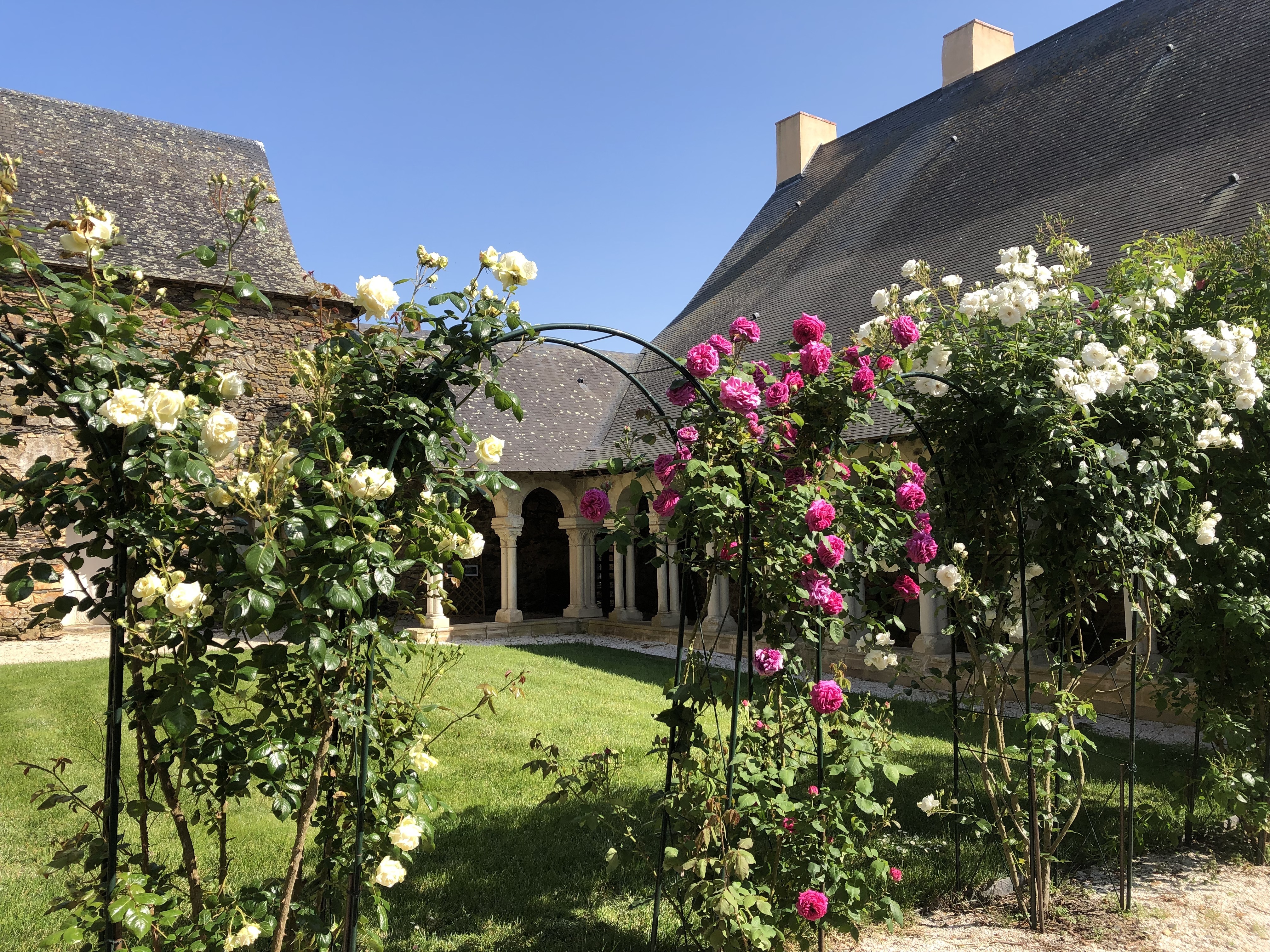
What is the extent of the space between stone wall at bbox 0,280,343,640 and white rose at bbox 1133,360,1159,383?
9293mm

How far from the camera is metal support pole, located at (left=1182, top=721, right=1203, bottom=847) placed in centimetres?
417

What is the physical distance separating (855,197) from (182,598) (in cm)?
1499

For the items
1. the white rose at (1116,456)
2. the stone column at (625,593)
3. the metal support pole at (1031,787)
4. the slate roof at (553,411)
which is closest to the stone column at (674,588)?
the stone column at (625,593)

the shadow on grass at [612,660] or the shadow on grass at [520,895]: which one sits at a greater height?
the shadow on grass at [520,895]

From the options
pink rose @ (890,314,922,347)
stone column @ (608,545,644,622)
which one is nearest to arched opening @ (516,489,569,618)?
stone column @ (608,545,644,622)

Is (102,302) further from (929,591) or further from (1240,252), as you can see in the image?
(1240,252)

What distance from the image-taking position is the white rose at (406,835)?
6.66 ft

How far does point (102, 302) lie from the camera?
6.08 feet

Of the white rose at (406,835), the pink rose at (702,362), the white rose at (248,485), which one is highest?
the pink rose at (702,362)

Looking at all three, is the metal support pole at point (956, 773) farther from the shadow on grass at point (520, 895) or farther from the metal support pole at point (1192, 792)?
the metal support pole at point (1192, 792)

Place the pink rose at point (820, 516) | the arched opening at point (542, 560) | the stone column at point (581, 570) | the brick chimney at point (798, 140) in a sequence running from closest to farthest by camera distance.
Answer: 1. the pink rose at point (820, 516)
2. the stone column at point (581, 570)
3. the arched opening at point (542, 560)
4. the brick chimney at point (798, 140)

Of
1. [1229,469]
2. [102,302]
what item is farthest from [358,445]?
[1229,469]

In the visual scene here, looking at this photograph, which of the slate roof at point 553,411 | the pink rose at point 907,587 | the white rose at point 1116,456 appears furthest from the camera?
the slate roof at point 553,411

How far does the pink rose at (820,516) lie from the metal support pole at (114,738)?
162 centimetres
